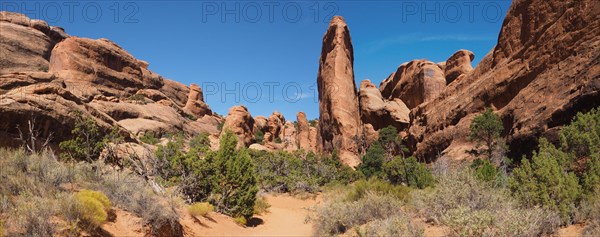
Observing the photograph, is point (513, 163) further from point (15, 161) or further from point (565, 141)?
point (15, 161)

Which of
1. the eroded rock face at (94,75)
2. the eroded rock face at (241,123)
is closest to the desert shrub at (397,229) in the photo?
the eroded rock face at (94,75)

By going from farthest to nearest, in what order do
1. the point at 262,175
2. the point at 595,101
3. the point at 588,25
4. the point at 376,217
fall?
the point at 262,175 < the point at 588,25 < the point at 595,101 < the point at 376,217

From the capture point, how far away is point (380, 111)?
4741 centimetres

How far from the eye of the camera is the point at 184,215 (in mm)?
12750

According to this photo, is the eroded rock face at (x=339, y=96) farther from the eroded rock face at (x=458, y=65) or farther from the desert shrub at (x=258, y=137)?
the eroded rock face at (x=458, y=65)

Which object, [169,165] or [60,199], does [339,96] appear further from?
[60,199]

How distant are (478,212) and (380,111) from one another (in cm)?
4134

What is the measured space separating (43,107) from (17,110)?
147 centimetres

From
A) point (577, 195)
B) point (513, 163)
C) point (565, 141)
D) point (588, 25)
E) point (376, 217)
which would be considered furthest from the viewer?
point (513, 163)

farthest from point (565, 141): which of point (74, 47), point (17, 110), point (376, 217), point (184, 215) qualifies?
point (74, 47)

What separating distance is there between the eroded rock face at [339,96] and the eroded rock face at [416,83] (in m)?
6.99

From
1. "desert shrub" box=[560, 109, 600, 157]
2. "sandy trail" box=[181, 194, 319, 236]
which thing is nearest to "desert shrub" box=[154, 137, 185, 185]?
"sandy trail" box=[181, 194, 319, 236]

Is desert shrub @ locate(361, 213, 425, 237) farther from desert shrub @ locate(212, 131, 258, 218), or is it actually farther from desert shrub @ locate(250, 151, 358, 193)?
desert shrub @ locate(250, 151, 358, 193)

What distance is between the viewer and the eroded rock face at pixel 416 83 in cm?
4488
